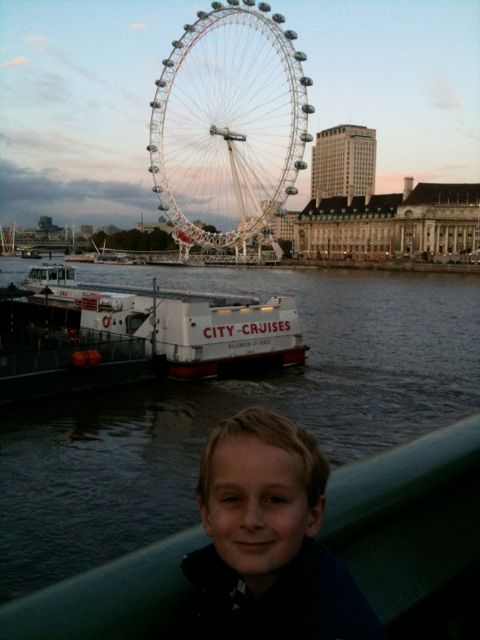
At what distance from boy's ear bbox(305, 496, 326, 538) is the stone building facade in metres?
115

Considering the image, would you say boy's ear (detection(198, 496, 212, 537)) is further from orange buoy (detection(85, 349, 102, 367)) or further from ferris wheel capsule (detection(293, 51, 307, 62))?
ferris wheel capsule (detection(293, 51, 307, 62))

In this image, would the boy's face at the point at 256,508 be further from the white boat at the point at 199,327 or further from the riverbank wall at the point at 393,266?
the riverbank wall at the point at 393,266

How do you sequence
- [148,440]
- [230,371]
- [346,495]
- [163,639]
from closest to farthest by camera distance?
Result: [163,639] → [346,495] → [148,440] → [230,371]

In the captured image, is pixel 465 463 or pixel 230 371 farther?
pixel 230 371

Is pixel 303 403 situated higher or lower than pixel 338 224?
lower

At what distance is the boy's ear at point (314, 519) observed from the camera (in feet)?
4.15

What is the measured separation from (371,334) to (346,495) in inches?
1129

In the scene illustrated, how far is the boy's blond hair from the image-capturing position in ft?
4.05

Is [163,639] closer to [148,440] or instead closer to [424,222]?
[148,440]

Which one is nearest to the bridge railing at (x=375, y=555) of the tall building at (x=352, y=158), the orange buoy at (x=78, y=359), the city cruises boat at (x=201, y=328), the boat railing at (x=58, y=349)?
the boat railing at (x=58, y=349)

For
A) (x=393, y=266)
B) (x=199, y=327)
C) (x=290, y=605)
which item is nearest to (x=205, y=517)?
(x=290, y=605)

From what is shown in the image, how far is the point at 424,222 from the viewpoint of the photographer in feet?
388

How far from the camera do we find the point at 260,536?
120 cm

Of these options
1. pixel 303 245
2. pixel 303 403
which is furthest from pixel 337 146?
pixel 303 403
